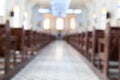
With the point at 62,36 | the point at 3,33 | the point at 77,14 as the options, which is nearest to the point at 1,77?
the point at 3,33

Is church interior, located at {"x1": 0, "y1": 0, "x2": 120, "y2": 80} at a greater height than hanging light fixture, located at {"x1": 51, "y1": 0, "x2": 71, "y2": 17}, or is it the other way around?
hanging light fixture, located at {"x1": 51, "y1": 0, "x2": 71, "y2": 17}

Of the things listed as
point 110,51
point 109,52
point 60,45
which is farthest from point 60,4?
point 109,52

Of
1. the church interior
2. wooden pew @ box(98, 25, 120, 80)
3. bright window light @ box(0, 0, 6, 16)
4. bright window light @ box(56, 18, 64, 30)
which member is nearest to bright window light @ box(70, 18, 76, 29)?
the church interior

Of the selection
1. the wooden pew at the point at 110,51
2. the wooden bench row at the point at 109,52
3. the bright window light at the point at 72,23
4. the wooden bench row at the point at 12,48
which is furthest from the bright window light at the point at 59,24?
the wooden pew at the point at 110,51

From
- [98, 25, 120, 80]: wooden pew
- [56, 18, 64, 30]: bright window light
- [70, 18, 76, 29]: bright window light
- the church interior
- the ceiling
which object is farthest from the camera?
[56, 18, 64, 30]: bright window light

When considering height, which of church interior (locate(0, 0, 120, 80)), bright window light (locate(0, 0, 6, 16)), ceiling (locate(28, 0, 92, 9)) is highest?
ceiling (locate(28, 0, 92, 9))

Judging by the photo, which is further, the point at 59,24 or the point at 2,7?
the point at 59,24

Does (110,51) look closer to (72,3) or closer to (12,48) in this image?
(12,48)

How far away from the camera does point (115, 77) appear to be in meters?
4.18

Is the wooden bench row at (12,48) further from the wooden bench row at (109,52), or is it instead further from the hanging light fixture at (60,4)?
the hanging light fixture at (60,4)

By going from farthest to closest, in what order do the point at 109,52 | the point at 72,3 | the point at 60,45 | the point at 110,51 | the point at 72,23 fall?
the point at 72,23
the point at 72,3
the point at 60,45
the point at 110,51
the point at 109,52

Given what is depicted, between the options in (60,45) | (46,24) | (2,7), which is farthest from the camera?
(46,24)

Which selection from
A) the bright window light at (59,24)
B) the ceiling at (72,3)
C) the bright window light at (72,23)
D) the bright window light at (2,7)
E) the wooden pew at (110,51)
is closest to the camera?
the wooden pew at (110,51)

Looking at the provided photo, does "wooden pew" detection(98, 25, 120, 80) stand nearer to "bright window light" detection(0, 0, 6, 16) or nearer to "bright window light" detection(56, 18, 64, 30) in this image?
"bright window light" detection(0, 0, 6, 16)
